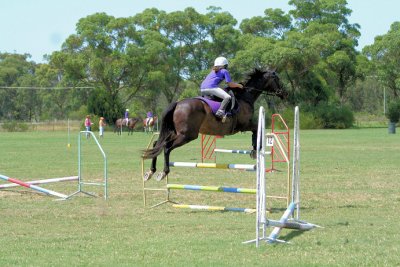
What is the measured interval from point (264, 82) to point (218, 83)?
158 cm

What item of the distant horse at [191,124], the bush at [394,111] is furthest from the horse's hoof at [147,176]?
the bush at [394,111]

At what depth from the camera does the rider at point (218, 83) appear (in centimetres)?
1506

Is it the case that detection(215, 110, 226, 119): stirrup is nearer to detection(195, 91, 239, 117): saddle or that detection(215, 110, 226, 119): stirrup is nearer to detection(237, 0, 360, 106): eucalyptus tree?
detection(195, 91, 239, 117): saddle

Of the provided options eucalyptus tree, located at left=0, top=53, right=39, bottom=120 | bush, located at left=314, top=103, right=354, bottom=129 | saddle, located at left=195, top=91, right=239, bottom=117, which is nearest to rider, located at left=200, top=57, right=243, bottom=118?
saddle, located at left=195, top=91, right=239, bottom=117

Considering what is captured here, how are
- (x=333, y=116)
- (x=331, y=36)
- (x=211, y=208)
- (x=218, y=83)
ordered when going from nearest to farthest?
(x=211, y=208)
(x=218, y=83)
(x=333, y=116)
(x=331, y=36)

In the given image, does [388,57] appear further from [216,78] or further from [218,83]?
[216,78]

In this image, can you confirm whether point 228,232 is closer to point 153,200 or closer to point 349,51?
point 153,200

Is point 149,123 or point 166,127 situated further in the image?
point 149,123

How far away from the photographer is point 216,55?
9275 centimetres

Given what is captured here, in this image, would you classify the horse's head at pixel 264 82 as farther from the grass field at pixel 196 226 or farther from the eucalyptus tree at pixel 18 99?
the eucalyptus tree at pixel 18 99

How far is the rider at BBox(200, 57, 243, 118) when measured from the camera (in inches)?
593

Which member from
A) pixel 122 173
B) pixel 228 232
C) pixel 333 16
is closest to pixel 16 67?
pixel 333 16

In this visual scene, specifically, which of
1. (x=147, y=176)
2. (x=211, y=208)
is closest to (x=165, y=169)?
(x=147, y=176)

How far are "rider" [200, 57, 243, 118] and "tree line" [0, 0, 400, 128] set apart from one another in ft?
204
